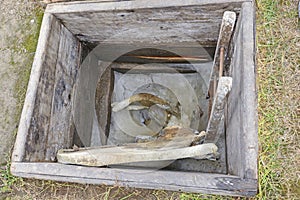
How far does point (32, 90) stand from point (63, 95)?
39 centimetres

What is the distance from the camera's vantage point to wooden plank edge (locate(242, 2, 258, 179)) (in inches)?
64.7

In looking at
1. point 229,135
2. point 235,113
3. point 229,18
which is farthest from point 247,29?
point 229,135

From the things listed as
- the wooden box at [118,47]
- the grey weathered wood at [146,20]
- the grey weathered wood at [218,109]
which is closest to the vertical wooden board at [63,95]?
the wooden box at [118,47]

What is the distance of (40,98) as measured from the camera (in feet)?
6.83

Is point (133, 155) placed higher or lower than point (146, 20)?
lower

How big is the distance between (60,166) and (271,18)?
60.2 inches

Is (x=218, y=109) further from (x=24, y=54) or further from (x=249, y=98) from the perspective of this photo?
(x=24, y=54)

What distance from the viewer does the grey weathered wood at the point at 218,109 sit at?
1.91 meters

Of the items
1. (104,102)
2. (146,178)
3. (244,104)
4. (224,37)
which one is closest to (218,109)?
(244,104)

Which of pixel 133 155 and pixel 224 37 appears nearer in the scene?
pixel 133 155

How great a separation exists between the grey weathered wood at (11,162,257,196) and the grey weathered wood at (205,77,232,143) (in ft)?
1.51

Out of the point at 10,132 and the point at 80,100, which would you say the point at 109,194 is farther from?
Result: the point at 80,100

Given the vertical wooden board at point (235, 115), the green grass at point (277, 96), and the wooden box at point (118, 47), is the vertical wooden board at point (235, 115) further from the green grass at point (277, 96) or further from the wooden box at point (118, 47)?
the green grass at point (277, 96)

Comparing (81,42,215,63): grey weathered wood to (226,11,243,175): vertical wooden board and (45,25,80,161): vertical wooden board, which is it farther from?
(226,11,243,175): vertical wooden board
